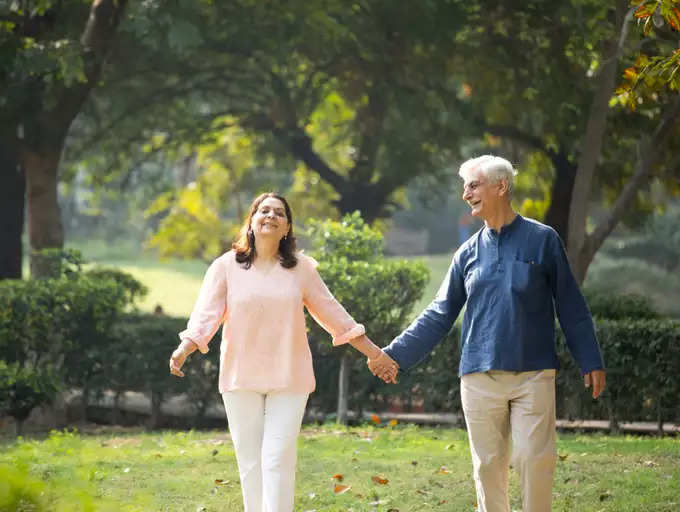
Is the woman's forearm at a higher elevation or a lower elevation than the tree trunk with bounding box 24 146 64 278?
lower

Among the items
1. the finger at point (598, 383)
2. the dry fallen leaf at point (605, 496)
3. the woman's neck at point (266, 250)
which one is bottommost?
the dry fallen leaf at point (605, 496)

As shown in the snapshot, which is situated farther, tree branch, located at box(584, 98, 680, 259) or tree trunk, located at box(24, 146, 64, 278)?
tree trunk, located at box(24, 146, 64, 278)

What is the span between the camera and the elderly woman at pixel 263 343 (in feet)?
20.8

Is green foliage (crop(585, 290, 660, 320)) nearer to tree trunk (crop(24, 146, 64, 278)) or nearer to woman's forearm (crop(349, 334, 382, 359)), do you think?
tree trunk (crop(24, 146, 64, 278))

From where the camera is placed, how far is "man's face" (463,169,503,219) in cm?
612

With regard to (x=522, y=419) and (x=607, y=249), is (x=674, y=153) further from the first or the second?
(x=607, y=249)

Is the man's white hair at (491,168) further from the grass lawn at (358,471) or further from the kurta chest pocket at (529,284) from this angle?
the grass lawn at (358,471)

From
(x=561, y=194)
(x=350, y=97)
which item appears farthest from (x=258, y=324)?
(x=350, y=97)

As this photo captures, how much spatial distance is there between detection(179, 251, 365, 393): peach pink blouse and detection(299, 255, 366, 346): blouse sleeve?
0.4 inches

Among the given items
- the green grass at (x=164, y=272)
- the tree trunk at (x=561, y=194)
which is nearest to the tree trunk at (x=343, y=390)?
the tree trunk at (x=561, y=194)

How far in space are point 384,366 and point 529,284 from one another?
112 centimetres

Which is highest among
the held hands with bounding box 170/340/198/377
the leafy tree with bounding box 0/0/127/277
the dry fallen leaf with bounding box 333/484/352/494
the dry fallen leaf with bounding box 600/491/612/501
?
the leafy tree with bounding box 0/0/127/277

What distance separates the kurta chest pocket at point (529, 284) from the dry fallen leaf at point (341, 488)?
2.98 meters

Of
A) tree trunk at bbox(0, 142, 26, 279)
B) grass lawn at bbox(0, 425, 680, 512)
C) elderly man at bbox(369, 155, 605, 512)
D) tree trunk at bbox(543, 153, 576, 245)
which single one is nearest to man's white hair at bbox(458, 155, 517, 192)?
elderly man at bbox(369, 155, 605, 512)
